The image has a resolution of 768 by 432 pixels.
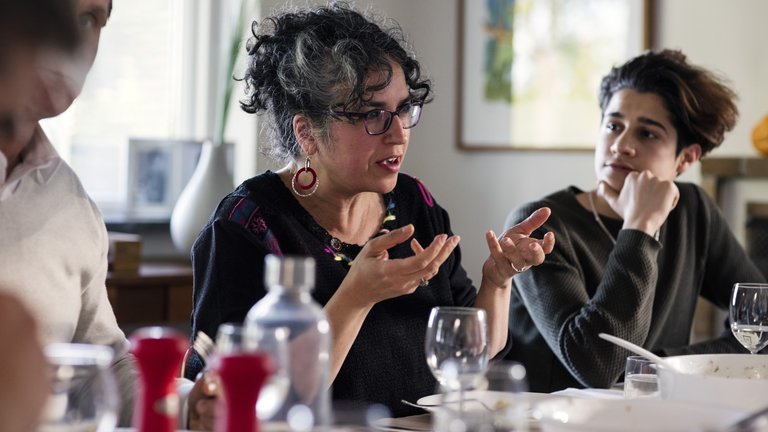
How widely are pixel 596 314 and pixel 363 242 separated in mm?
541

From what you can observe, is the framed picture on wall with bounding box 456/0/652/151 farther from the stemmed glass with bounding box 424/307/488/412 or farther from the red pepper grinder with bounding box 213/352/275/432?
the red pepper grinder with bounding box 213/352/275/432

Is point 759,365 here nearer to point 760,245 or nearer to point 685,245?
point 685,245

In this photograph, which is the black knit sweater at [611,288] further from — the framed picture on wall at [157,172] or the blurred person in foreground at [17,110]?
the framed picture on wall at [157,172]

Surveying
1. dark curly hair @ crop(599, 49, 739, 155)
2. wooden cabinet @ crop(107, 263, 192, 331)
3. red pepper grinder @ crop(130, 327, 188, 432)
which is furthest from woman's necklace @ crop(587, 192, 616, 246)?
red pepper grinder @ crop(130, 327, 188, 432)

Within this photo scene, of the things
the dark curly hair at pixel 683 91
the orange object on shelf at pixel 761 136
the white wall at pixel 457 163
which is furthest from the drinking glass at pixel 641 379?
the white wall at pixel 457 163

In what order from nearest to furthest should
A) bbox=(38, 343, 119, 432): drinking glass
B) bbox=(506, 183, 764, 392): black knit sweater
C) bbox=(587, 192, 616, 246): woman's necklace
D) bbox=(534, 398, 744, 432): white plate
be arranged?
bbox=(38, 343, 119, 432): drinking glass, bbox=(534, 398, 744, 432): white plate, bbox=(506, 183, 764, 392): black knit sweater, bbox=(587, 192, 616, 246): woman's necklace

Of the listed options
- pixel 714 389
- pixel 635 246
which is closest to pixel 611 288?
pixel 635 246

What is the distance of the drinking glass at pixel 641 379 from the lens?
5.43ft

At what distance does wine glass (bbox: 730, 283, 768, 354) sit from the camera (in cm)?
183

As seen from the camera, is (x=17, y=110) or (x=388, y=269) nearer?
(x=17, y=110)

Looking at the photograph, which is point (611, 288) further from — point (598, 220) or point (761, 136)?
point (761, 136)

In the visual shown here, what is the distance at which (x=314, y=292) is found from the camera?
1.94 m

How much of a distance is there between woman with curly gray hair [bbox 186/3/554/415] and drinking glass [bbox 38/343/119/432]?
0.84 m

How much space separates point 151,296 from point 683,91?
1.76m
